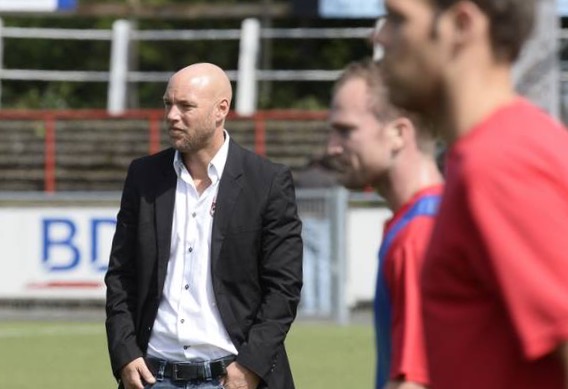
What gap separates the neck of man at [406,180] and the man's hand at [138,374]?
253 cm

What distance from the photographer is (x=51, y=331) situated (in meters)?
17.6

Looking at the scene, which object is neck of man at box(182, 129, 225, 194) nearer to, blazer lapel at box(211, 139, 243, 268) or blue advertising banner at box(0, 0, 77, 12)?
blazer lapel at box(211, 139, 243, 268)

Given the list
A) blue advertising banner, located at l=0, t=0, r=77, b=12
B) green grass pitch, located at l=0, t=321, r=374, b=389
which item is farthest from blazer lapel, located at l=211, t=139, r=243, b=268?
blue advertising banner, located at l=0, t=0, r=77, b=12

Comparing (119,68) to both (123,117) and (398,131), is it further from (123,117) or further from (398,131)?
(398,131)

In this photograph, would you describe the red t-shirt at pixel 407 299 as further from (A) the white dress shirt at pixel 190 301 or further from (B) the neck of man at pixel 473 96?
(A) the white dress shirt at pixel 190 301

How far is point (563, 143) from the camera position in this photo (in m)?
2.75

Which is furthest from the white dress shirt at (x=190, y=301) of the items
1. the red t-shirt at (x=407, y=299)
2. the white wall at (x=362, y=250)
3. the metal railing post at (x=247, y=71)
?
the metal railing post at (x=247, y=71)

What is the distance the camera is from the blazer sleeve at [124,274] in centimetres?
650

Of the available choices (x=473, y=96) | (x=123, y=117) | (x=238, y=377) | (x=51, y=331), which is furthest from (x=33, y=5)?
(x=473, y=96)

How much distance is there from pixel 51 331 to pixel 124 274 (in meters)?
11.2

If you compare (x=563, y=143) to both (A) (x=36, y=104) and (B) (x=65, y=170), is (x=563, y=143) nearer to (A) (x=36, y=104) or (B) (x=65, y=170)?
(B) (x=65, y=170)

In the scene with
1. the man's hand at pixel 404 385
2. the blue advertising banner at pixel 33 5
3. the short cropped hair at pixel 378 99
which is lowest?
the blue advertising banner at pixel 33 5

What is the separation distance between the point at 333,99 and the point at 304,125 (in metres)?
22.0

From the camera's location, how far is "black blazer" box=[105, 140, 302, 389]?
251 inches
